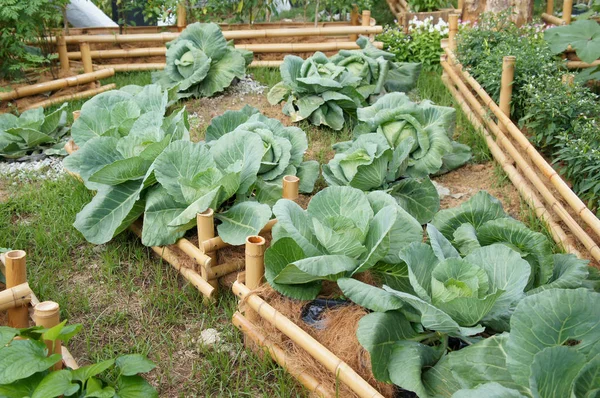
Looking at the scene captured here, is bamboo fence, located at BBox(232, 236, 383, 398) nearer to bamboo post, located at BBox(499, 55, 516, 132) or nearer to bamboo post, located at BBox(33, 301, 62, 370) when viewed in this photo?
bamboo post, located at BBox(33, 301, 62, 370)

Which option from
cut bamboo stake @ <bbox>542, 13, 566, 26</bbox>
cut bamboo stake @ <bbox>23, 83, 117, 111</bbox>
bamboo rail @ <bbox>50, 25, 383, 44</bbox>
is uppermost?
cut bamboo stake @ <bbox>542, 13, 566, 26</bbox>

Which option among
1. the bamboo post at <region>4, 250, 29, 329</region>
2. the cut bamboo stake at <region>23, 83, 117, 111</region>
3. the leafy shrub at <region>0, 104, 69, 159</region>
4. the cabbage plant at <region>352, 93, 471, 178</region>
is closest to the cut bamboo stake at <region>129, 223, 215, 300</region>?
the bamboo post at <region>4, 250, 29, 329</region>

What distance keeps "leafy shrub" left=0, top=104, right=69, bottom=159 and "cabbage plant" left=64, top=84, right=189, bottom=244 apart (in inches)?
30.3

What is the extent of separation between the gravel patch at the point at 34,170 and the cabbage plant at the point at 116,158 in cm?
62

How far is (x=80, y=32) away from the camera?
671cm

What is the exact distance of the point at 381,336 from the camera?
2.36m

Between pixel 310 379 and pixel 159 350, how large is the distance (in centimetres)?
80

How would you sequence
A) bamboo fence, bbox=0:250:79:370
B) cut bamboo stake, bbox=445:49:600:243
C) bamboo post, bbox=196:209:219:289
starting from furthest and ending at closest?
cut bamboo stake, bbox=445:49:600:243, bamboo post, bbox=196:209:219:289, bamboo fence, bbox=0:250:79:370

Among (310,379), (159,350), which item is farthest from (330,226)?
(159,350)

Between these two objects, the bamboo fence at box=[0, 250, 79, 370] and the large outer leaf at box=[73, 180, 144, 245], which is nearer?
the bamboo fence at box=[0, 250, 79, 370]

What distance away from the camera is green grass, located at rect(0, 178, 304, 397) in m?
2.80

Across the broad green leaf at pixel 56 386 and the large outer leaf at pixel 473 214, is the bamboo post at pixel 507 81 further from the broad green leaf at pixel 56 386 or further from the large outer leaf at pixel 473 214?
the broad green leaf at pixel 56 386

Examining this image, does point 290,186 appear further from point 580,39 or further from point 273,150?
point 580,39

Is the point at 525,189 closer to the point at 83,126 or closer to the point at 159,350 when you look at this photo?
the point at 159,350
